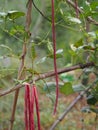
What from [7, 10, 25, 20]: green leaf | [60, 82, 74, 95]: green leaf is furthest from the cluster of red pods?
[60, 82, 74, 95]: green leaf

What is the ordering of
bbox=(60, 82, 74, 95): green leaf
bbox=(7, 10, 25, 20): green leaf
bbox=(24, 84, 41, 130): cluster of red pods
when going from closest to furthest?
bbox=(24, 84, 41, 130): cluster of red pods
bbox=(7, 10, 25, 20): green leaf
bbox=(60, 82, 74, 95): green leaf

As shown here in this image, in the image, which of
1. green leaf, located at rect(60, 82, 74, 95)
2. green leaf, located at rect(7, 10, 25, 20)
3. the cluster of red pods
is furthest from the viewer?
green leaf, located at rect(60, 82, 74, 95)

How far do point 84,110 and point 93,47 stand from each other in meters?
0.24

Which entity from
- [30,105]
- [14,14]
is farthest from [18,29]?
[30,105]

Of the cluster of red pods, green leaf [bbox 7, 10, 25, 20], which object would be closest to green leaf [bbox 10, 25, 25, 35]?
green leaf [bbox 7, 10, 25, 20]

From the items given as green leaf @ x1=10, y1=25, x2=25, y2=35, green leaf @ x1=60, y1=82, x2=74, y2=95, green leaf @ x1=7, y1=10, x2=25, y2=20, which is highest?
green leaf @ x1=7, y1=10, x2=25, y2=20

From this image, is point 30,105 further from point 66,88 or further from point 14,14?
point 66,88

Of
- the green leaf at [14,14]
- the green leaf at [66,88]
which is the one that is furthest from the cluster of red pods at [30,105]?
the green leaf at [66,88]

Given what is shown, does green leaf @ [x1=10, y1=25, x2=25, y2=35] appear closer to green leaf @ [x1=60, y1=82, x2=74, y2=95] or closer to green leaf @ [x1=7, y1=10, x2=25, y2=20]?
green leaf @ [x1=7, y1=10, x2=25, y2=20]

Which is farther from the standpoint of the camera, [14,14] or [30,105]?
[14,14]

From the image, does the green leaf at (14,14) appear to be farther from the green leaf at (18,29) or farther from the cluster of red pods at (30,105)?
the cluster of red pods at (30,105)

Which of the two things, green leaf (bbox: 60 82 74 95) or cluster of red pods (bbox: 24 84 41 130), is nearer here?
cluster of red pods (bbox: 24 84 41 130)

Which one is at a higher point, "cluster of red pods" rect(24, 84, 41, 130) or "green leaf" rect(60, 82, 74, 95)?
"cluster of red pods" rect(24, 84, 41, 130)

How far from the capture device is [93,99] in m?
1.24
